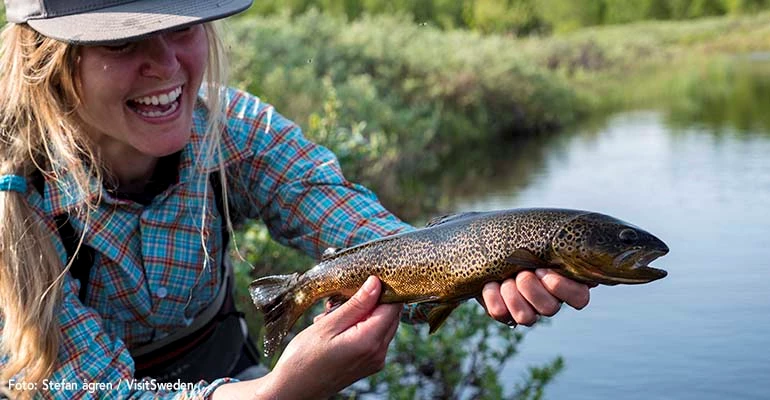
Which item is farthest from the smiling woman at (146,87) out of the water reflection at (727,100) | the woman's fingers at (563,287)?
the water reflection at (727,100)

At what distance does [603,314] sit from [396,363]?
2357 mm

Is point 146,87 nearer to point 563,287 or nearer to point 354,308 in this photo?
point 354,308

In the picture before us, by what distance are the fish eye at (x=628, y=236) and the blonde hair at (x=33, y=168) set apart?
1.63m

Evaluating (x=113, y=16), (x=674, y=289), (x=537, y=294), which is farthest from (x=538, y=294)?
(x=674, y=289)

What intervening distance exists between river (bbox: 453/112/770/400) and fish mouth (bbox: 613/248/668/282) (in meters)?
4.06

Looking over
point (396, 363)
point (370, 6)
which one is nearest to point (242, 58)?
point (396, 363)

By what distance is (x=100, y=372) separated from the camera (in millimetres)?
3117

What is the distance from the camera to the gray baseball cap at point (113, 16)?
9.66 feet

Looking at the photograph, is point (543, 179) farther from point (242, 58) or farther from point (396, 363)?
point (396, 363)

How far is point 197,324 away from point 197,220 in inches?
15.6

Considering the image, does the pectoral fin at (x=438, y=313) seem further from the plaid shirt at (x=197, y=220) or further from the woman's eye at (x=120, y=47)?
the woman's eye at (x=120, y=47)

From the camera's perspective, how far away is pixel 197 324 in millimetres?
3730

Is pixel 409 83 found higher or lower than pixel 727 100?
higher

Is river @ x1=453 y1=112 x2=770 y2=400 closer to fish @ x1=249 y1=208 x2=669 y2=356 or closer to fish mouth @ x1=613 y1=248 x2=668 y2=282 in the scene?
fish @ x1=249 y1=208 x2=669 y2=356
